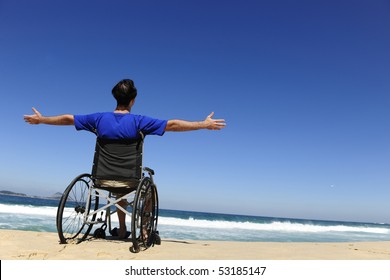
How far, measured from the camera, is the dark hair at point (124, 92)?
350 centimetres

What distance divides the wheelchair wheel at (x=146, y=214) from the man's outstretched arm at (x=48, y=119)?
1088 mm

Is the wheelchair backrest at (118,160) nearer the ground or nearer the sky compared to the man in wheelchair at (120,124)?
nearer the ground

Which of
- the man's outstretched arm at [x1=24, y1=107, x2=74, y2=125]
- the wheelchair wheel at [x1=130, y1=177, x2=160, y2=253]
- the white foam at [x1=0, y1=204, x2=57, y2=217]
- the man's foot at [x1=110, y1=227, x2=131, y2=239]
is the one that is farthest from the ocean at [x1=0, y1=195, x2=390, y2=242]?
the man's outstretched arm at [x1=24, y1=107, x2=74, y2=125]

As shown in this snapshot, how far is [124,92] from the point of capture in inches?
138

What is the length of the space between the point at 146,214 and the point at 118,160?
651mm

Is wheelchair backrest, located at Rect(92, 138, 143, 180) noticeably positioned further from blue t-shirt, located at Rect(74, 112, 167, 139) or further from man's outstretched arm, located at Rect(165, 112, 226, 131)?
man's outstretched arm, located at Rect(165, 112, 226, 131)

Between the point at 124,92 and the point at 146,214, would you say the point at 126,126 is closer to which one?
the point at 124,92

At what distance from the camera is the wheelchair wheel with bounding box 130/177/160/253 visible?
3021mm

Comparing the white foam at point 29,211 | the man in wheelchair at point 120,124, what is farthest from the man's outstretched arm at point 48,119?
the white foam at point 29,211

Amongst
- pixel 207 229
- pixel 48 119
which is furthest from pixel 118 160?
pixel 207 229

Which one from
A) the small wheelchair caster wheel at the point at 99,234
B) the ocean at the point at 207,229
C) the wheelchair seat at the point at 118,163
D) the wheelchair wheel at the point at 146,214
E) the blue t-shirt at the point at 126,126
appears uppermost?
the blue t-shirt at the point at 126,126

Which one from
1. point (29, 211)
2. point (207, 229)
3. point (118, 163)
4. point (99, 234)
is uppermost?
point (118, 163)

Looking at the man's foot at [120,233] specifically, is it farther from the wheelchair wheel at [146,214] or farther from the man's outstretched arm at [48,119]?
the man's outstretched arm at [48,119]
